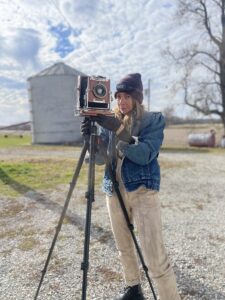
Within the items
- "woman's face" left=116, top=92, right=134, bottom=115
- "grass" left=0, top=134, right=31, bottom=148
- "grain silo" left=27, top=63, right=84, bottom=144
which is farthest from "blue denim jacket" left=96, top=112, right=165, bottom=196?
"grass" left=0, top=134, right=31, bottom=148

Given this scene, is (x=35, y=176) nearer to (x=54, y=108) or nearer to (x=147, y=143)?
(x=147, y=143)

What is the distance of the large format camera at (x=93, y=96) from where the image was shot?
8.45 ft

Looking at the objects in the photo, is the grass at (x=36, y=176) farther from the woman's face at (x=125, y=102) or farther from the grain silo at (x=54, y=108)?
the grain silo at (x=54, y=108)

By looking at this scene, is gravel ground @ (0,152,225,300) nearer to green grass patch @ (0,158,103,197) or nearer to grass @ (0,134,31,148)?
green grass patch @ (0,158,103,197)

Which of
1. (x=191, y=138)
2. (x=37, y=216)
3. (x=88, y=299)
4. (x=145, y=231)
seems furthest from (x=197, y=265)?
(x=191, y=138)

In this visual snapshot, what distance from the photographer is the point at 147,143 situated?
2648mm

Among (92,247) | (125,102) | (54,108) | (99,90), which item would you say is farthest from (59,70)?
(99,90)

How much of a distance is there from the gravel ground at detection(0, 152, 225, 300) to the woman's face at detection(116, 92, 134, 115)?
197 cm

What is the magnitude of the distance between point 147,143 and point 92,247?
102 inches

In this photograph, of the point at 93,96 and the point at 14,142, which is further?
the point at 14,142

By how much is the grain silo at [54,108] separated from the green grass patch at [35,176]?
11.9 m

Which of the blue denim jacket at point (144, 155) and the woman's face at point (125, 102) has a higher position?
the woman's face at point (125, 102)

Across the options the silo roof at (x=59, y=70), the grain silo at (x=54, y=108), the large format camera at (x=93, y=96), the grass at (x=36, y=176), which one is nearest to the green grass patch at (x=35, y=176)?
the grass at (x=36, y=176)

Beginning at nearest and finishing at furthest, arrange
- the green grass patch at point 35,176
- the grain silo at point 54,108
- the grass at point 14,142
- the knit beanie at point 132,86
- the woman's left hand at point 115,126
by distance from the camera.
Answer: the woman's left hand at point 115,126
the knit beanie at point 132,86
the green grass patch at point 35,176
the grain silo at point 54,108
the grass at point 14,142
